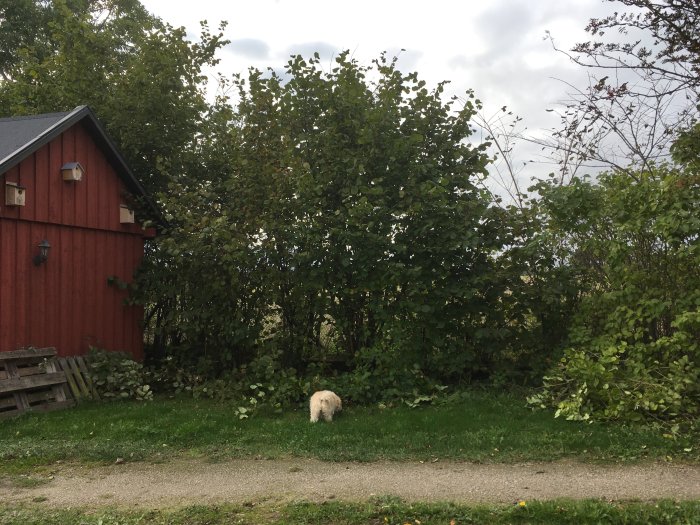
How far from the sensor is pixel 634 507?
4535mm

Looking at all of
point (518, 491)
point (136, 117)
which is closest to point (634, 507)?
point (518, 491)

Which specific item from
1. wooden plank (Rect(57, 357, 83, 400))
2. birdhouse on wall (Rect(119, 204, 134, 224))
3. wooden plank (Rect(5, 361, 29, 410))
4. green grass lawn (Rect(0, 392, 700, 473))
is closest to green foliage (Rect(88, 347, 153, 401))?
wooden plank (Rect(57, 357, 83, 400))

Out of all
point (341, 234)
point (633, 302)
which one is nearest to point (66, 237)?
point (341, 234)

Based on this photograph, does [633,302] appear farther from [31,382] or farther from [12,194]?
[12,194]

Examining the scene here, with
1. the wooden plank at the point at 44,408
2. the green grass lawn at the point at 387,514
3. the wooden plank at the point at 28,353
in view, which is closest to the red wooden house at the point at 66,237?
the wooden plank at the point at 28,353

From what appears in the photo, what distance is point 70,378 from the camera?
8.96 m

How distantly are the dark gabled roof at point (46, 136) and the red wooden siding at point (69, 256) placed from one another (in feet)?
0.52

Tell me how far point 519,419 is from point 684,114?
A: 13.4ft

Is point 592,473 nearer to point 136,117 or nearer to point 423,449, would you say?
point 423,449

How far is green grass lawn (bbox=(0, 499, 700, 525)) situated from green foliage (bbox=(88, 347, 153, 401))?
450 centimetres

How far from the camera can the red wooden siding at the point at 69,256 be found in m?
8.55

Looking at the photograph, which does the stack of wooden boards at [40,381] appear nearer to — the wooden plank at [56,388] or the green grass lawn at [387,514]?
the wooden plank at [56,388]

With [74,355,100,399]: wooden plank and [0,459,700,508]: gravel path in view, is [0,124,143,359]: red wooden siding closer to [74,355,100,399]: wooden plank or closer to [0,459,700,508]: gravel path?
[74,355,100,399]: wooden plank

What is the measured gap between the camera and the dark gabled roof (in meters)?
8.27
